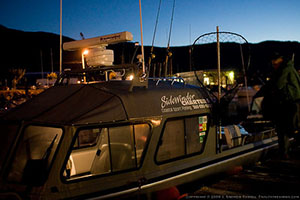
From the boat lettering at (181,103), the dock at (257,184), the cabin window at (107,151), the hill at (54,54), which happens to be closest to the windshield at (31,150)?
the cabin window at (107,151)

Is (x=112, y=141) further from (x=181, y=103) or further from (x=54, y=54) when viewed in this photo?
(x=54, y=54)

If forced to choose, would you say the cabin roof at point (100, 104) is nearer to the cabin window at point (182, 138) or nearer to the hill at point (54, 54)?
the cabin window at point (182, 138)

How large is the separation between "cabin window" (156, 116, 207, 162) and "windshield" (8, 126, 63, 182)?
1.66 metres

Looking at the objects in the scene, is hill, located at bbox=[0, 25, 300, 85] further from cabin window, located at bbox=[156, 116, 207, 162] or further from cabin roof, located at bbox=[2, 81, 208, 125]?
cabin roof, located at bbox=[2, 81, 208, 125]

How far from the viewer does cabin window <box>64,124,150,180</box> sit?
4.01 meters

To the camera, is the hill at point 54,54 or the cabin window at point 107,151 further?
the hill at point 54,54

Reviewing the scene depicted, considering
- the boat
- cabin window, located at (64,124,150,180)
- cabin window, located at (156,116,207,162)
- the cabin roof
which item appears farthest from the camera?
cabin window, located at (156,116,207,162)

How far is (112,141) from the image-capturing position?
440 cm

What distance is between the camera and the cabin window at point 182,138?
430 centimetres

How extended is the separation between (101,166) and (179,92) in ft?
6.59

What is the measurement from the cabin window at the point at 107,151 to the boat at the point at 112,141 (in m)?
0.02

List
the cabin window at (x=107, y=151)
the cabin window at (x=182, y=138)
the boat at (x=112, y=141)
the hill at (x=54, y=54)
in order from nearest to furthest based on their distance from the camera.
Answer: the boat at (x=112, y=141) → the cabin window at (x=107, y=151) → the cabin window at (x=182, y=138) → the hill at (x=54, y=54)

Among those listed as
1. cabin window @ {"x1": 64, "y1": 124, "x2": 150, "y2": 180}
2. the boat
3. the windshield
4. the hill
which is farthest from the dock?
the hill

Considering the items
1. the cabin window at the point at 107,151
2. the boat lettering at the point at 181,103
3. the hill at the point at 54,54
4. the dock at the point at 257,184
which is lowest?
the dock at the point at 257,184
